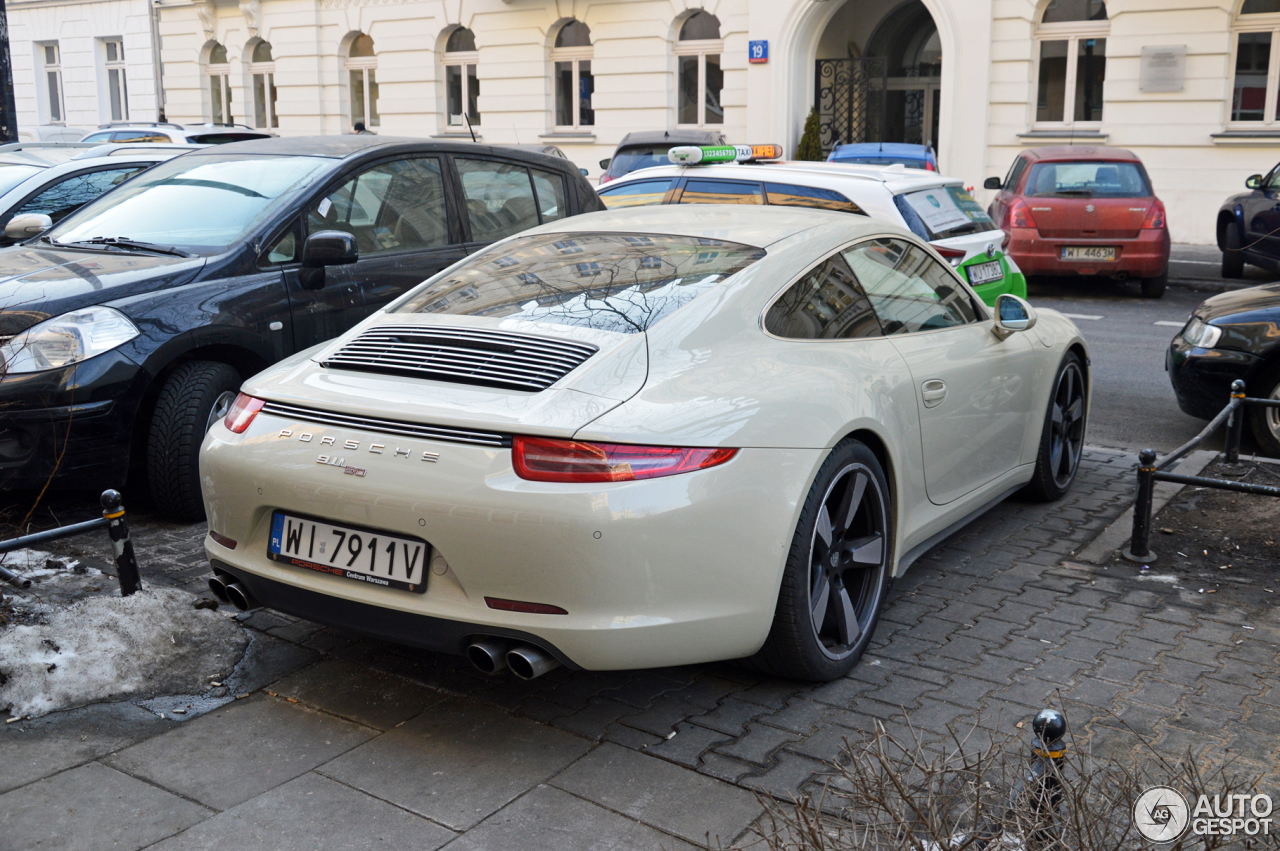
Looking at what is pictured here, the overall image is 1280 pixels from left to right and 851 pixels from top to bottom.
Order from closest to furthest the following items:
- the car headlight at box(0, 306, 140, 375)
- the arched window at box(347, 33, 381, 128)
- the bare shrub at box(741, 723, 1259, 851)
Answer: the bare shrub at box(741, 723, 1259, 851) → the car headlight at box(0, 306, 140, 375) → the arched window at box(347, 33, 381, 128)

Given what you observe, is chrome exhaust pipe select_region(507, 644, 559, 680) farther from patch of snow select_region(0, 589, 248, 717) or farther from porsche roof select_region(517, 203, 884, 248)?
porsche roof select_region(517, 203, 884, 248)

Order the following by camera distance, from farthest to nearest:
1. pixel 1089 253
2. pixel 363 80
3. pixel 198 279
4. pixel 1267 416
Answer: pixel 363 80 < pixel 1089 253 < pixel 1267 416 < pixel 198 279

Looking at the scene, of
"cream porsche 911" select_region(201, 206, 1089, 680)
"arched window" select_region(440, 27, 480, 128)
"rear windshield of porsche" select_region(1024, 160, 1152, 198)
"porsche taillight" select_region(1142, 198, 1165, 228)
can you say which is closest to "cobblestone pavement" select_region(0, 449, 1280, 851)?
"cream porsche 911" select_region(201, 206, 1089, 680)

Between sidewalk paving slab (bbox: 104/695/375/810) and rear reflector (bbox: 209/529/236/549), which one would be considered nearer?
sidewalk paving slab (bbox: 104/695/375/810)

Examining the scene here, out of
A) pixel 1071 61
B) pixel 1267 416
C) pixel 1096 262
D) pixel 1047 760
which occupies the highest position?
pixel 1071 61

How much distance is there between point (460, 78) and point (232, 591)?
2527 centimetres

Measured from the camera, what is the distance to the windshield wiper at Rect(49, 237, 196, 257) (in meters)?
5.59

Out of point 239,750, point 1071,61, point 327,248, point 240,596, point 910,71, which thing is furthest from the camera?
point 910,71

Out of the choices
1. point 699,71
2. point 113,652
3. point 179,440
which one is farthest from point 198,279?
point 699,71

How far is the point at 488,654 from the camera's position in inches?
123

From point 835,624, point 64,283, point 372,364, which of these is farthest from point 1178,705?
point 64,283

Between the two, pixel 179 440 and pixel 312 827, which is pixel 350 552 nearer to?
pixel 312 827

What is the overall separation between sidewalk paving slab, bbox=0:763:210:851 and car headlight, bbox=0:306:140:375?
2.26 meters

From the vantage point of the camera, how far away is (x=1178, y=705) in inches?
139
